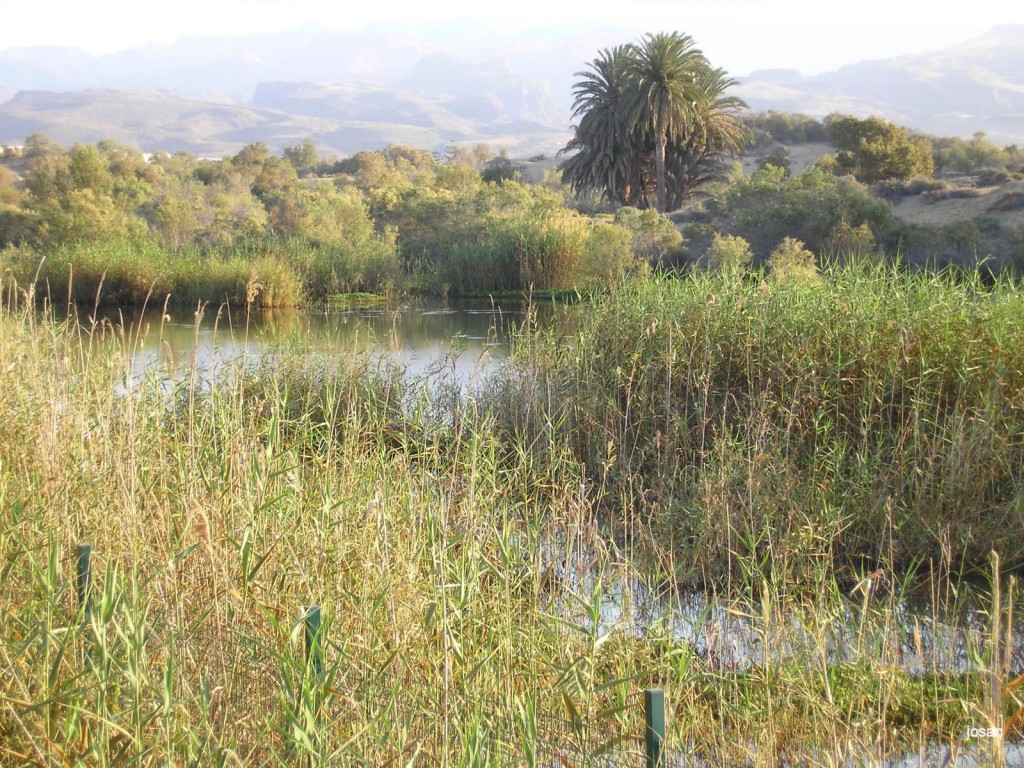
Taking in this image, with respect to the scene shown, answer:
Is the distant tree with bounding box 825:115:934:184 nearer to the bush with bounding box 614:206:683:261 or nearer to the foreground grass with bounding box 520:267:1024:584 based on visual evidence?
the bush with bounding box 614:206:683:261

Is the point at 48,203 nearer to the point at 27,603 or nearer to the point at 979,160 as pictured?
the point at 27,603

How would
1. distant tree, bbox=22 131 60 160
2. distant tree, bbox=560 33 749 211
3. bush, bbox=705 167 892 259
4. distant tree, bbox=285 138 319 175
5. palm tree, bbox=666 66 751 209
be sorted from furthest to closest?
distant tree, bbox=285 138 319 175 → distant tree, bbox=22 131 60 160 → palm tree, bbox=666 66 751 209 → distant tree, bbox=560 33 749 211 → bush, bbox=705 167 892 259

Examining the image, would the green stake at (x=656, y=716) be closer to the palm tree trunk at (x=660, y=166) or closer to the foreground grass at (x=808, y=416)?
the foreground grass at (x=808, y=416)

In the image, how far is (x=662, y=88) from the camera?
27125mm

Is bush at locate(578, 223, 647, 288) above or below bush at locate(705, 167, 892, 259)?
below

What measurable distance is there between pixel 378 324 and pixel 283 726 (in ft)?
40.0

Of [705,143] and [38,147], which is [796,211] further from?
[38,147]

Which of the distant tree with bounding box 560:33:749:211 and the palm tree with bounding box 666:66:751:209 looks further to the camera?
the palm tree with bounding box 666:66:751:209

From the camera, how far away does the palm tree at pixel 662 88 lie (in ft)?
88.3

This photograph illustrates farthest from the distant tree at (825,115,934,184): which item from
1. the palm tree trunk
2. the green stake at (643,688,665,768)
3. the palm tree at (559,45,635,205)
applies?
the green stake at (643,688,665,768)

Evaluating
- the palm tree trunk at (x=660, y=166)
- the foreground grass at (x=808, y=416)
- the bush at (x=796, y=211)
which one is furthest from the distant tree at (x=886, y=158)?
the foreground grass at (x=808, y=416)

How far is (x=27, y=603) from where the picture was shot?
291cm

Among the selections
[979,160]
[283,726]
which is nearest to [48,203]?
[283,726]

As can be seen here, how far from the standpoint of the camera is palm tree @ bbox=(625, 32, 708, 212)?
26906mm
